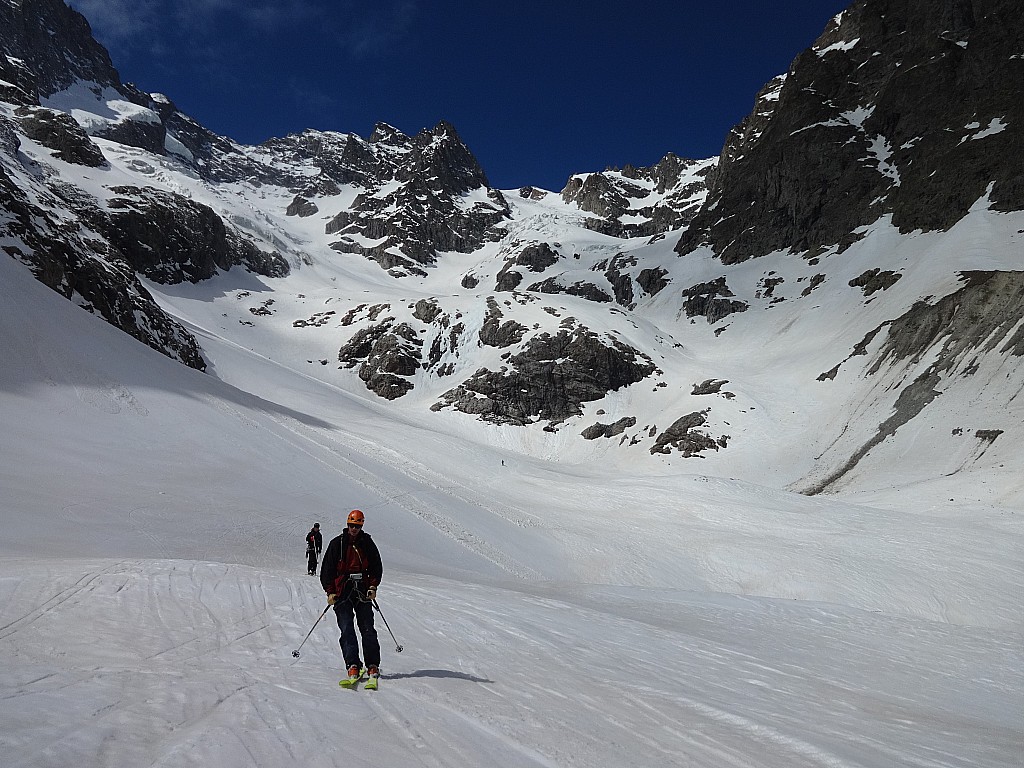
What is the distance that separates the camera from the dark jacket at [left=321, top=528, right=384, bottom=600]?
600 centimetres

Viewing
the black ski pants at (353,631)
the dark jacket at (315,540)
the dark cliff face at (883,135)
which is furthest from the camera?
the dark cliff face at (883,135)

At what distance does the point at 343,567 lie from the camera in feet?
20.0

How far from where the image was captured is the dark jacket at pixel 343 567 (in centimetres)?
600

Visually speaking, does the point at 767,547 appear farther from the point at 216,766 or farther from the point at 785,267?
the point at 785,267

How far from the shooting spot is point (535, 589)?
15.1 meters

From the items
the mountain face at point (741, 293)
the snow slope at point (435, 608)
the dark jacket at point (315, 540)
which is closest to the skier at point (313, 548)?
the dark jacket at point (315, 540)

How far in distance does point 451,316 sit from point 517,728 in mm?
86249

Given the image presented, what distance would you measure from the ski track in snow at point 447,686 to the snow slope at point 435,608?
4 cm

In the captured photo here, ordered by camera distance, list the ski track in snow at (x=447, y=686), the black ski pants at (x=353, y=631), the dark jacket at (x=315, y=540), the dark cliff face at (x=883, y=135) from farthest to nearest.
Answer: the dark cliff face at (x=883, y=135) → the dark jacket at (x=315, y=540) → the black ski pants at (x=353, y=631) → the ski track in snow at (x=447, y=686)

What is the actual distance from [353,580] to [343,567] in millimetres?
178

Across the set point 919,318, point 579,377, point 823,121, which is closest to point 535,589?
point 919,318

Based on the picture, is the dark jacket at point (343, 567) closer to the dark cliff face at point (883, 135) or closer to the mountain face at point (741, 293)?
the mountain face at point (741, 293)

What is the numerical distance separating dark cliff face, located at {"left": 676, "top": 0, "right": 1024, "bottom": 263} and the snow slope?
214 feet

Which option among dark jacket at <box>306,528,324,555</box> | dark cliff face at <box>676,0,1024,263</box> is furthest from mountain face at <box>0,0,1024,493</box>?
dark jacket at <box>306,528,324,555</box>
